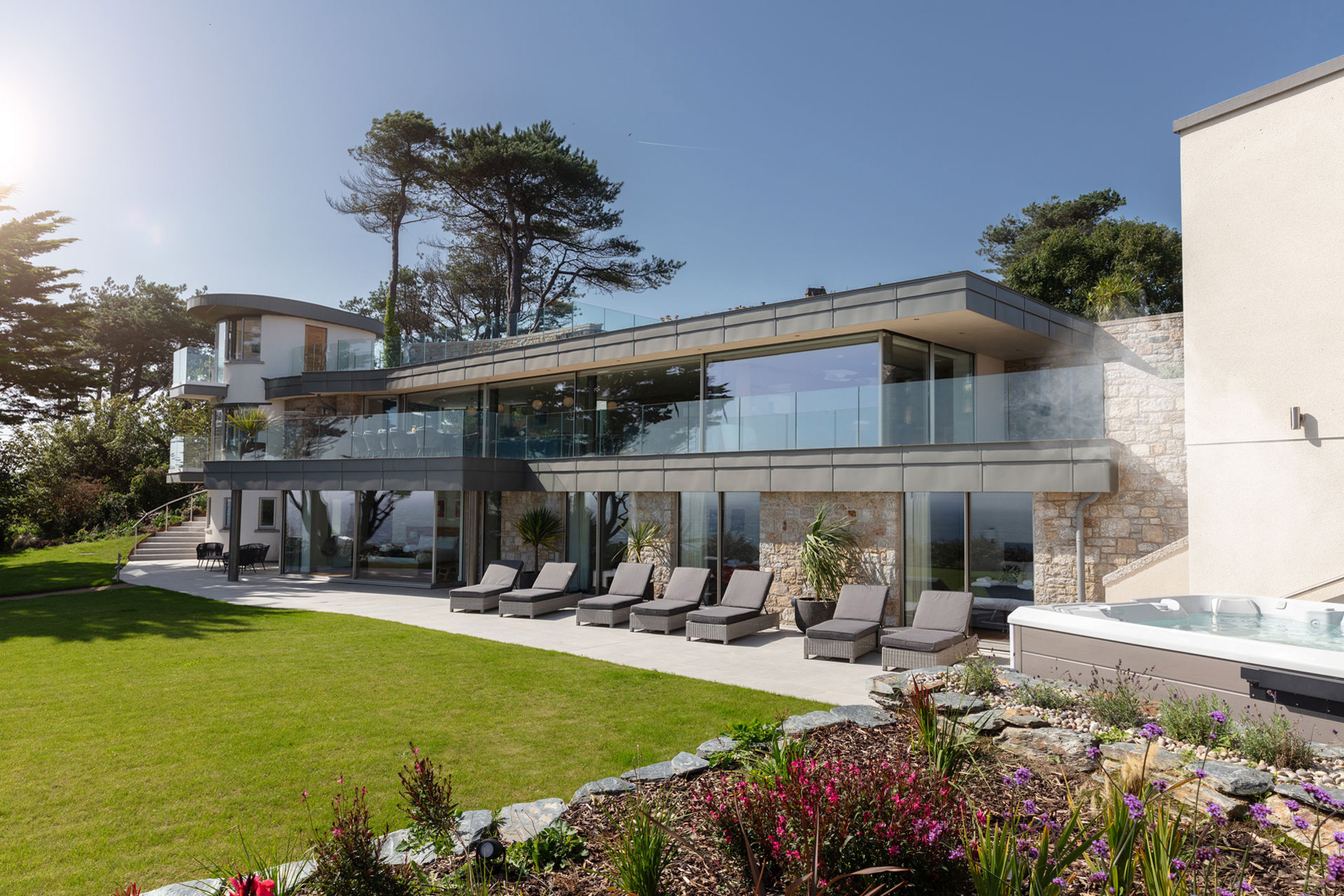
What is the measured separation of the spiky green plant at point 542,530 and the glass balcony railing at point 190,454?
12.1 metres

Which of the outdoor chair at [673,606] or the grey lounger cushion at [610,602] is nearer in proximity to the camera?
the outdoor chair at [673,606]

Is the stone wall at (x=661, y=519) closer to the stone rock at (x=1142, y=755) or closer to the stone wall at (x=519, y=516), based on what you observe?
the stone wall at (x=519, y=516)

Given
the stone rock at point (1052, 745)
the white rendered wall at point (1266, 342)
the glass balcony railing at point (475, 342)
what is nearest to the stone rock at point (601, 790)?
the stone rock at point (1052, 745)

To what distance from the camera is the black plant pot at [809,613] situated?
459 inches

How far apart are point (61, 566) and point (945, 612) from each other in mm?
23713

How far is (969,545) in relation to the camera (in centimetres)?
1209

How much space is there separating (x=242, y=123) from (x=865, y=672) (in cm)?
1971

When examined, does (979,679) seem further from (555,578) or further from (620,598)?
(555,578)

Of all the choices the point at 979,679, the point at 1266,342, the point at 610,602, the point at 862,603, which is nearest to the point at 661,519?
the point at 610,602

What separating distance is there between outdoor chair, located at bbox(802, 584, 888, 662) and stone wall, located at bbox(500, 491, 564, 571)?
7.83 m

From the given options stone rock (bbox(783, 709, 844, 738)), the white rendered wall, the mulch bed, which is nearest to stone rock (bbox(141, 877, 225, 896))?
the mulch bed

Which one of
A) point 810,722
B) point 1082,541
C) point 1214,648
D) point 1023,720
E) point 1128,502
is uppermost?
point 1128,502

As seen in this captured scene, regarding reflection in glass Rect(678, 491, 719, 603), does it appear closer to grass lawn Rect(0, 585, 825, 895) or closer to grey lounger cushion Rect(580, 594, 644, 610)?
grey lounger cushion Rect(580, 594, 644, 610)

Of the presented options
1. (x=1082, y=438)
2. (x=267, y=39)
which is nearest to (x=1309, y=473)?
(x=1082, y=438)
